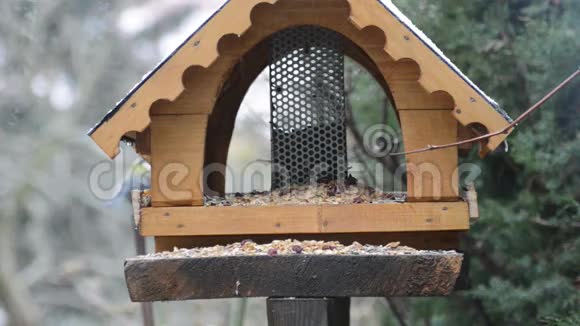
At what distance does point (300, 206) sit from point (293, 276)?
0.30 m

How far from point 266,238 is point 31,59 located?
423 centimetres

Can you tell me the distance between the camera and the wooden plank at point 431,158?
2590 millimetres

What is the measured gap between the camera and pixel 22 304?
8.22 meters

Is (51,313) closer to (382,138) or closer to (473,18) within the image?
(382,138)

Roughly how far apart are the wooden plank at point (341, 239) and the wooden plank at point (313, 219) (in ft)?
0.11

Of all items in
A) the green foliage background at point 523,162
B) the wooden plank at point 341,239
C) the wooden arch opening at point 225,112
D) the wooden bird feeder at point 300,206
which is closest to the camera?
the wooden bird feeder at point 300,206

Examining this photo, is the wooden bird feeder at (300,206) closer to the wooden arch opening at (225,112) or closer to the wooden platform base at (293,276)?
the wooden platform base at (293,276)

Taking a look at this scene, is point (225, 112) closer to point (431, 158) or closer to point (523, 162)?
point (431, 158)

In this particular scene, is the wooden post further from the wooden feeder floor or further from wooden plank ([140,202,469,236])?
wooden plank ([140,202,469,236])

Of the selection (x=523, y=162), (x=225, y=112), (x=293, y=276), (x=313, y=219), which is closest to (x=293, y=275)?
(x=293, y=276)

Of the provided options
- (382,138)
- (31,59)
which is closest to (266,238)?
(382,138)

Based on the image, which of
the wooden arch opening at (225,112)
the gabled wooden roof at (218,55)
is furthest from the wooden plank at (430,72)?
the wooden arch opening at (225,112)

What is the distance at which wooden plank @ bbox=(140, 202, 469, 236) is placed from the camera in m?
2.55

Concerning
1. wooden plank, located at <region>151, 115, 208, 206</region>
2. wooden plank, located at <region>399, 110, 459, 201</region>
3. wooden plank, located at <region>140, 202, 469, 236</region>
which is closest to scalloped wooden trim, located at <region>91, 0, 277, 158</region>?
wooden plank, located at <region>151, 115, 208, 206</region>
